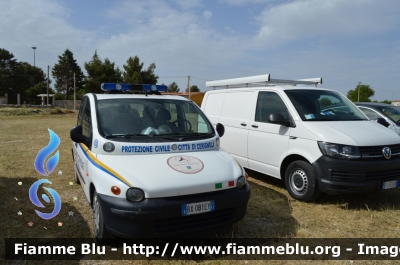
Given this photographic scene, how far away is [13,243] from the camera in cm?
354

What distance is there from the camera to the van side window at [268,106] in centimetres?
547

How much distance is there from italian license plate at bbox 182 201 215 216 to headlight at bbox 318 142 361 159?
87.6 inches

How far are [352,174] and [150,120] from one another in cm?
298

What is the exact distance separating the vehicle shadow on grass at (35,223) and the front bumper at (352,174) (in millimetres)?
3345

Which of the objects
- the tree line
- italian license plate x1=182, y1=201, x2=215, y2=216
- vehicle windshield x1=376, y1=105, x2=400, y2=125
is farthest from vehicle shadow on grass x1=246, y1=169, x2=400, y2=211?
the tree line

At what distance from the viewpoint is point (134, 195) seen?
2.97m

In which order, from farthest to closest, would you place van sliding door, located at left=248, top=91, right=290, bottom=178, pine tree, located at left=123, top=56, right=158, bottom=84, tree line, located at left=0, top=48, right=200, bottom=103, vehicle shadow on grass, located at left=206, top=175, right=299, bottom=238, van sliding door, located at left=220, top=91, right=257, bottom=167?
tree line, located at left=0, top=48, right=200, bottom=103 < pine tree, located at left=123, top=56, right=158, bottom=84 < van sliding door, located at left=220, top=91, right=257, bottom=167 < van sliding door, located at left=248, top=91, right=290, bottom=178 < vehicle shadow on grass, located at left=206, top=175, right=299, bottom=238

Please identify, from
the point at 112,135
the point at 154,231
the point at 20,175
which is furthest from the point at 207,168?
the point at 20,175

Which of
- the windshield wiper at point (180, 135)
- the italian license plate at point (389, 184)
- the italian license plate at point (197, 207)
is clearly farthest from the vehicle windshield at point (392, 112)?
the italian license plate at point (197, 207)

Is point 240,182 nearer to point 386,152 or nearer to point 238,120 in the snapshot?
point 386,152

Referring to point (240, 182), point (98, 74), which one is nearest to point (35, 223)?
point (240, 182)

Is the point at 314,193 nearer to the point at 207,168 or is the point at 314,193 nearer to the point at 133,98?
the point at 207,168

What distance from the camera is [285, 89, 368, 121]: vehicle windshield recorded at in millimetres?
5164
